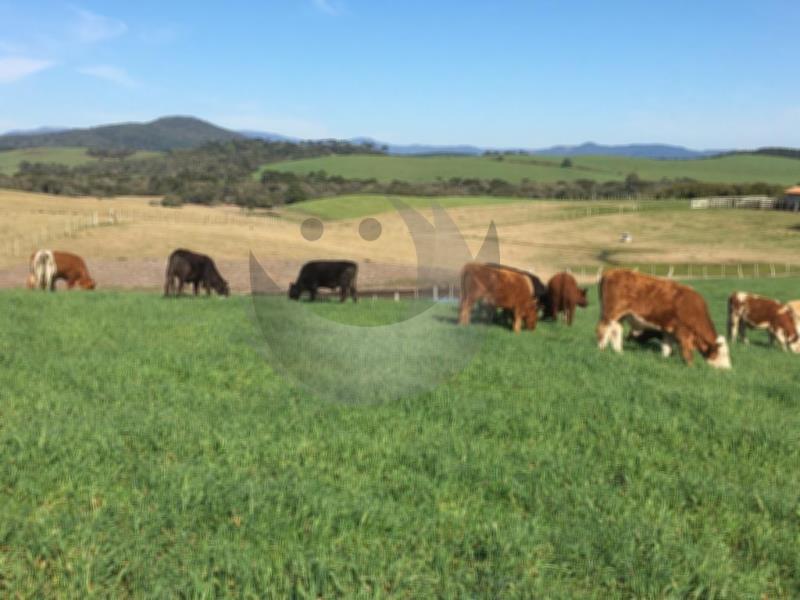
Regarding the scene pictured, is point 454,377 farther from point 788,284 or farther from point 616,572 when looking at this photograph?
point 788,284

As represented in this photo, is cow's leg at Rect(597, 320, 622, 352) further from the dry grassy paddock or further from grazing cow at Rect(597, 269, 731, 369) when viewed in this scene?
the dry grassy paddock

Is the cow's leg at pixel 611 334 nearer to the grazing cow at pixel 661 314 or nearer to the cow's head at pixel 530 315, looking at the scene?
the grazing cow at pixel 661 314

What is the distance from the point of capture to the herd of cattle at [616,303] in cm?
1255

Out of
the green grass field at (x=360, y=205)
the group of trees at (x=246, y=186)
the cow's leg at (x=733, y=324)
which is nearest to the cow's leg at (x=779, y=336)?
the cow's leg at (x=733, y=324)

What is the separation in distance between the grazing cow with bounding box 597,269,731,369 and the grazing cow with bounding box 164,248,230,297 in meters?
13.9

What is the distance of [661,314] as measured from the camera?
504 inches

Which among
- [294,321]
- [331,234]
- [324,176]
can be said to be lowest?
[294,321]

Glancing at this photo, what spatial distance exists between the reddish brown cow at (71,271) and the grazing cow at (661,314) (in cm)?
2002

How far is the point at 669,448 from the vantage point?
695 centimetres

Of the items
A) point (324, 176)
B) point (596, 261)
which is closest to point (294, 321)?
point (324, 176)

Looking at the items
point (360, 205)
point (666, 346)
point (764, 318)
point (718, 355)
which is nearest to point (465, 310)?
point (666, 346)

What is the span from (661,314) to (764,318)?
303 inches

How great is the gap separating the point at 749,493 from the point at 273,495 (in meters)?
4.14

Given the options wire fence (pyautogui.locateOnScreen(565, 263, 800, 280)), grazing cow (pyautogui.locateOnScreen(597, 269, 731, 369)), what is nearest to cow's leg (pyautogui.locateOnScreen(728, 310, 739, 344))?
grazing cow (pyautogui.locateOnScreen(597, 269, 731, 369))
